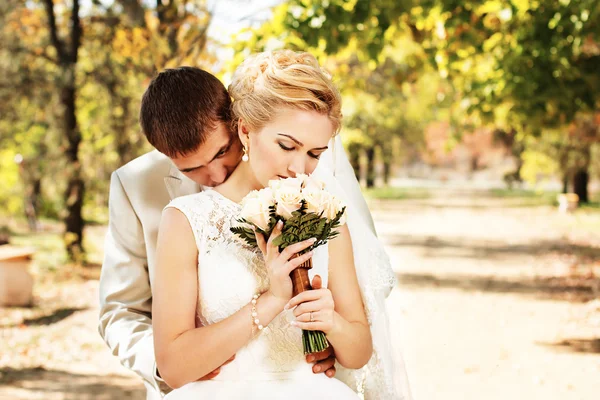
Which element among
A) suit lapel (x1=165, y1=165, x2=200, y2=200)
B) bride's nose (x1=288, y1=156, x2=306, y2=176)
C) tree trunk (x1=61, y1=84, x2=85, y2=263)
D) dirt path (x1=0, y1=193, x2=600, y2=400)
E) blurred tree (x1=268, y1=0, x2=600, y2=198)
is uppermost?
blurred tree (x1=268, y1=0, x2=600, y2=198)

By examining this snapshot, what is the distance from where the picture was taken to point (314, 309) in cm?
261

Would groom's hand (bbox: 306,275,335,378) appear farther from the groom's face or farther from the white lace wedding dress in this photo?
the groom's face

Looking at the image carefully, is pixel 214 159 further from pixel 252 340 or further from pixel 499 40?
pixel 499 40

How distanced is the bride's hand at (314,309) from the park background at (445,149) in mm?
976

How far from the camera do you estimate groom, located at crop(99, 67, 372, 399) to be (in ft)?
9.97

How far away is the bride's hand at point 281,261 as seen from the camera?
2500 mm

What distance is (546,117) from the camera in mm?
12133

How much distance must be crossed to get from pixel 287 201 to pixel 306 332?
0.52m

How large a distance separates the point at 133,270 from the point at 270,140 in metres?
1.19

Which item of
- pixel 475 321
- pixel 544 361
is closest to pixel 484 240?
pixel 475 321

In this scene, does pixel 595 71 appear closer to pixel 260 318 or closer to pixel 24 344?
pixel 24 344

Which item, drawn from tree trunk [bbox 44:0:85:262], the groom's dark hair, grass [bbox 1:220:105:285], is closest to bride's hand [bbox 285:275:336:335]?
the groom's dark hair

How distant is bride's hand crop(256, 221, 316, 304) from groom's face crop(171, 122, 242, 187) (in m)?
0.62

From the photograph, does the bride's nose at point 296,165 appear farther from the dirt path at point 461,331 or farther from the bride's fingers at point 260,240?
the dirt path at point 461,331
